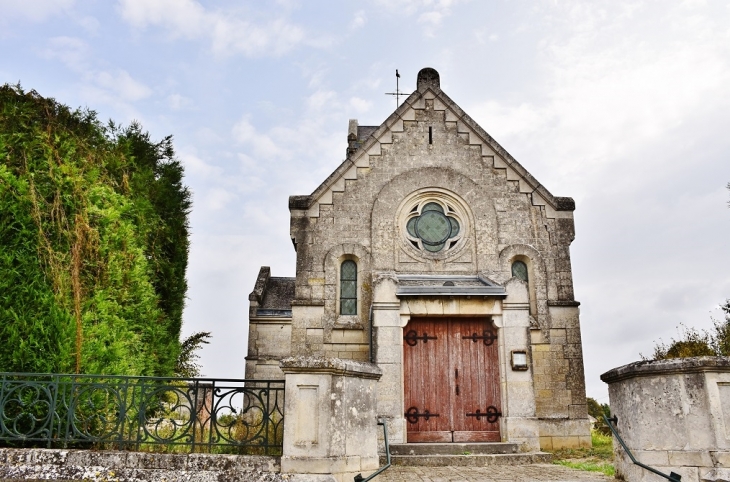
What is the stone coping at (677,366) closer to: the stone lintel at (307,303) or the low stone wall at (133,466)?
the low stone wall at (133,466)

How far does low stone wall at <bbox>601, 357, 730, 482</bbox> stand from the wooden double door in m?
4.86

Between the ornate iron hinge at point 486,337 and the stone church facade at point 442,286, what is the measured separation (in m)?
0.02

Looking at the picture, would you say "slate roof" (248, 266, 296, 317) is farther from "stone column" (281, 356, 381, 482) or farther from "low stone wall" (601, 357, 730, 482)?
"low stone wall" (601, 357, 730, 482)

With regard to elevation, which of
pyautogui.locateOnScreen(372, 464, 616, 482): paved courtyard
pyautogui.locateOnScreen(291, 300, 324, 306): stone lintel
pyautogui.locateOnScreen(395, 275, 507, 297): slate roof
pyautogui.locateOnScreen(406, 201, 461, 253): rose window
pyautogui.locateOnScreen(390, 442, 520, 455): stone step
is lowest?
pyautogui.locateOnScreen(372, 464, 616, 482): paved courtyard

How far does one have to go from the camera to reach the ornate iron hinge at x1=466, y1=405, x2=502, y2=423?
11.4 m

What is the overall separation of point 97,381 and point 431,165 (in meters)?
9.01

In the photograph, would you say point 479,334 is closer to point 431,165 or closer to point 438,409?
point 438,409

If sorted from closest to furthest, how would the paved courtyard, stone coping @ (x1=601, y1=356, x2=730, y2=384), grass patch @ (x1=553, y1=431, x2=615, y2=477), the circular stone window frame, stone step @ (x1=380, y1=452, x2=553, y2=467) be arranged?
stone coping @ (x1=601, y1=356, x2=730, y2=384), the paved courtyard, grass patch @ (x1=553, y1=431, x2=615, y2=477), stone step @ (x1=380, y1=452, x2=553, y2=467), the circular stone window frame

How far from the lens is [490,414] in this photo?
11.5 meters

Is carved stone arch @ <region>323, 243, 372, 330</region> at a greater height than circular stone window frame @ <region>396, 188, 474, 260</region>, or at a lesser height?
lesser

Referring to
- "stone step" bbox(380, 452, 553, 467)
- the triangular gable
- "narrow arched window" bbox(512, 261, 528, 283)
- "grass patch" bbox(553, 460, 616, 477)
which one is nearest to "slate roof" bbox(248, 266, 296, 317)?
the triangular gable

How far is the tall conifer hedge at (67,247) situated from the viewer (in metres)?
6.75

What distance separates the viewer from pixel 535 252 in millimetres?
13094

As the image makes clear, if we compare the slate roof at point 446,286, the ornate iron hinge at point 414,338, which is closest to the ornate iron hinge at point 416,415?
the ornate iron hinge at point 414,338
